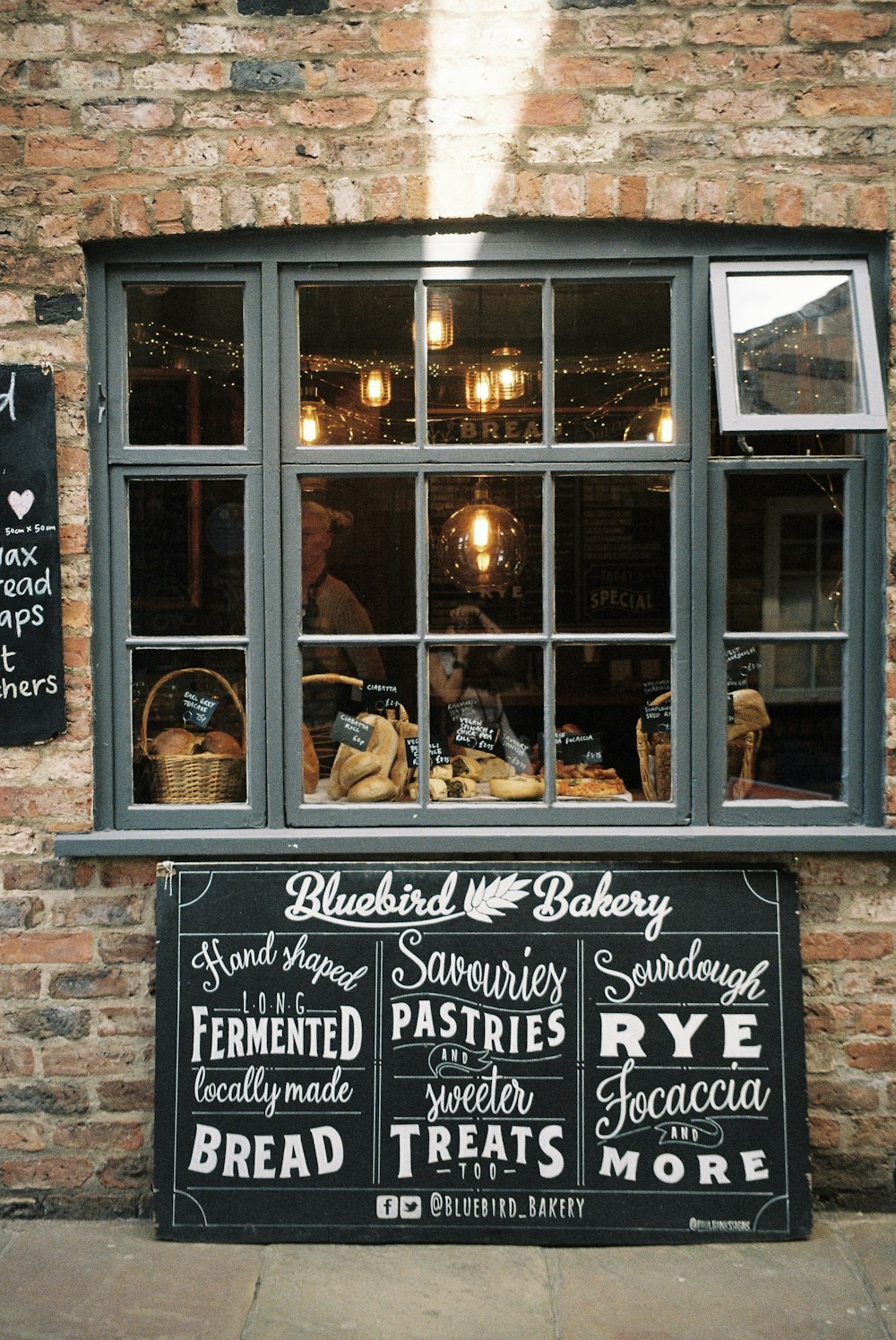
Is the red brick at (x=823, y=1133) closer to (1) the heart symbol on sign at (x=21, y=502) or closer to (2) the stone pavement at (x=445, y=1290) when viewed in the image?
(2) the stone pavement at (x=445, y=1290)

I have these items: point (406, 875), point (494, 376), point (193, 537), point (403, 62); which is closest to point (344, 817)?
point (406, 875)

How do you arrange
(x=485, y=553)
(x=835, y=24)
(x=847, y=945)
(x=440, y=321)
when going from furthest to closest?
1. (x=485, y=553)
2. (x=440, y=321)
3. (x=847, y=945)
4. (x=835, y=24)

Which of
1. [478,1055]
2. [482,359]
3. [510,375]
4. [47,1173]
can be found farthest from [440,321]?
[47,1173]

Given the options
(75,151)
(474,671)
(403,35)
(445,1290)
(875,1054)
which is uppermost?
(403,35)

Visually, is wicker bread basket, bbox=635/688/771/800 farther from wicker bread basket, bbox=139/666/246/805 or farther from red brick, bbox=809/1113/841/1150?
wicker bread basket, bbox=139/666/246/805

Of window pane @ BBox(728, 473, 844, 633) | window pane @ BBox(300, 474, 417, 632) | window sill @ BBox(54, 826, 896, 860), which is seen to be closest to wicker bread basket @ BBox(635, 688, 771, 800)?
window sill @ BBox(54, 826, 896, 860)

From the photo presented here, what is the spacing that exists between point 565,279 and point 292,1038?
255cm

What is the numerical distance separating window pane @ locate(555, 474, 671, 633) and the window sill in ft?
2.24

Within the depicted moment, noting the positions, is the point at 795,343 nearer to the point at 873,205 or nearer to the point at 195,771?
the point at 873,205

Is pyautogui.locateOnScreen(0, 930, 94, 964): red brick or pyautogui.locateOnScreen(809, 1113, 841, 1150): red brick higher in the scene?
pyautogui.locateOnScreen(0, 930, 94, 964): red brick

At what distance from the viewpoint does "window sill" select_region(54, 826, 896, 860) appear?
3.43 m

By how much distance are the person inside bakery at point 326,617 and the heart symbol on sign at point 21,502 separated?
0.85 meters

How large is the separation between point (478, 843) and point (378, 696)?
0.60 metres

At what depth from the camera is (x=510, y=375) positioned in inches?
143
